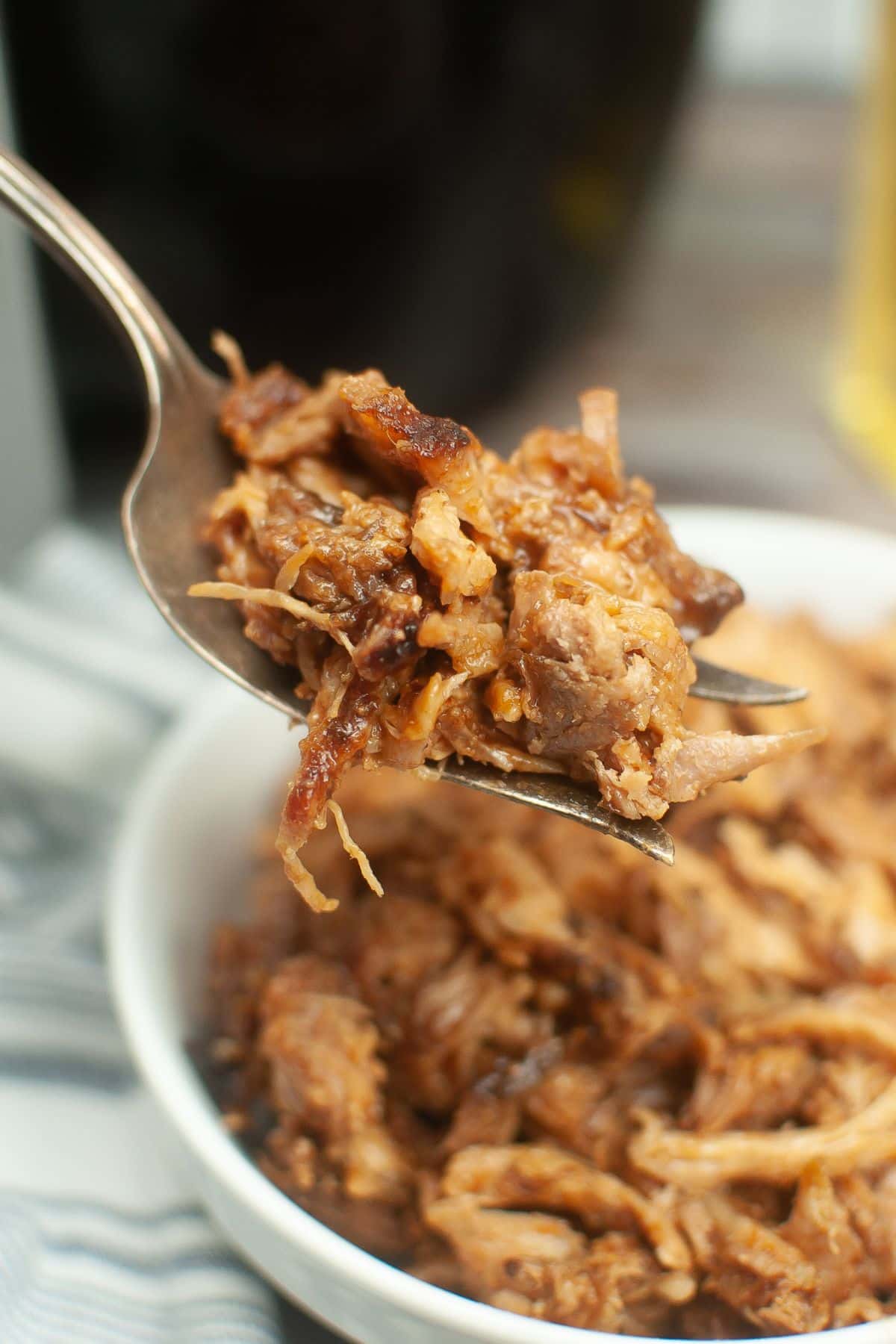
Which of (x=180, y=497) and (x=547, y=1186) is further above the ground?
(x=180, y=497)

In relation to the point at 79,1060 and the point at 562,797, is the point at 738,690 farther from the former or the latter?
the point at 79,1060

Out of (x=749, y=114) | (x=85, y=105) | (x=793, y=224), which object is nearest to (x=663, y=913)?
(x=85, y=105)

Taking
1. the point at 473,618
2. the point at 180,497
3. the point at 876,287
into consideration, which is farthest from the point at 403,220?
the point at 473,618

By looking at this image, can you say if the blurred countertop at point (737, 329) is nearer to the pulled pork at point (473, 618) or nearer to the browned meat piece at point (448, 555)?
the pulled pork at point (473, 618)

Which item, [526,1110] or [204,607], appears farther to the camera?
[526,1110]

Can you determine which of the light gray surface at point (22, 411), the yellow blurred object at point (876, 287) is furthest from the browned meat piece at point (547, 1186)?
the yellow blurred object at point (876, 287)

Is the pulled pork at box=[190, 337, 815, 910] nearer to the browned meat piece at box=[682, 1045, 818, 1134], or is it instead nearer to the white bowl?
the white bowl

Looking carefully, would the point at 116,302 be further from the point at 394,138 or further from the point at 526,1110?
the point at 394,138
